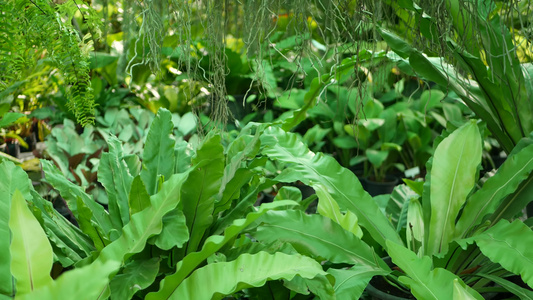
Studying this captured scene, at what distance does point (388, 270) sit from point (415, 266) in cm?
21

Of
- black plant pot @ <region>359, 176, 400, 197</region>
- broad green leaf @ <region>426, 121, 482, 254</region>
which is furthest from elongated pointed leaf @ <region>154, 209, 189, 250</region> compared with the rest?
black plant pot @ <region>359, 176, 400, 197</region>

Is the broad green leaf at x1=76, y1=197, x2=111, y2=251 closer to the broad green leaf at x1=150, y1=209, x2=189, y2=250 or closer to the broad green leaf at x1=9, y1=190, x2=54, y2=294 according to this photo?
the broad green leaf at x1=150, y1=209, x2=189, y2=250

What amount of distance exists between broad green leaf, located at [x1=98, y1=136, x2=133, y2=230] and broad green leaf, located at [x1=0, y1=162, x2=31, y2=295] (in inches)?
7.7

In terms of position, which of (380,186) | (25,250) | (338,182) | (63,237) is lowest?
(380,186)

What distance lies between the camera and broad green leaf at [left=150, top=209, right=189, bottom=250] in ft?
3.46

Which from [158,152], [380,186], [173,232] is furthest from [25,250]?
[380,186]

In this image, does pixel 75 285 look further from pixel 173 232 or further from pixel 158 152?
pixel 158 152

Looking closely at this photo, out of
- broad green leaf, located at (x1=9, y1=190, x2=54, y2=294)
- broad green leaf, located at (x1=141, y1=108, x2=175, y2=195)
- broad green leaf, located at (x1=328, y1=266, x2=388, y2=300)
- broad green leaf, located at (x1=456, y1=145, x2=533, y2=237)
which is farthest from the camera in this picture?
broad green leaf, located at (x1=141, y1=108, x2=175, y2=195)

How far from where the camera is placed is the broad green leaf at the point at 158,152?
1321 millimetres

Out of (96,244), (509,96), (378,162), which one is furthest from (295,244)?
(378,162)

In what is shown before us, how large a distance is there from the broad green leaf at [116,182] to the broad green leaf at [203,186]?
0.19 meters

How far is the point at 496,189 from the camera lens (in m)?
1.25

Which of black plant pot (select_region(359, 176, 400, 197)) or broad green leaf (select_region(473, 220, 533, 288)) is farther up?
broad green leaf (select_region(473, 220, 533, 288))

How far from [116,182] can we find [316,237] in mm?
510
